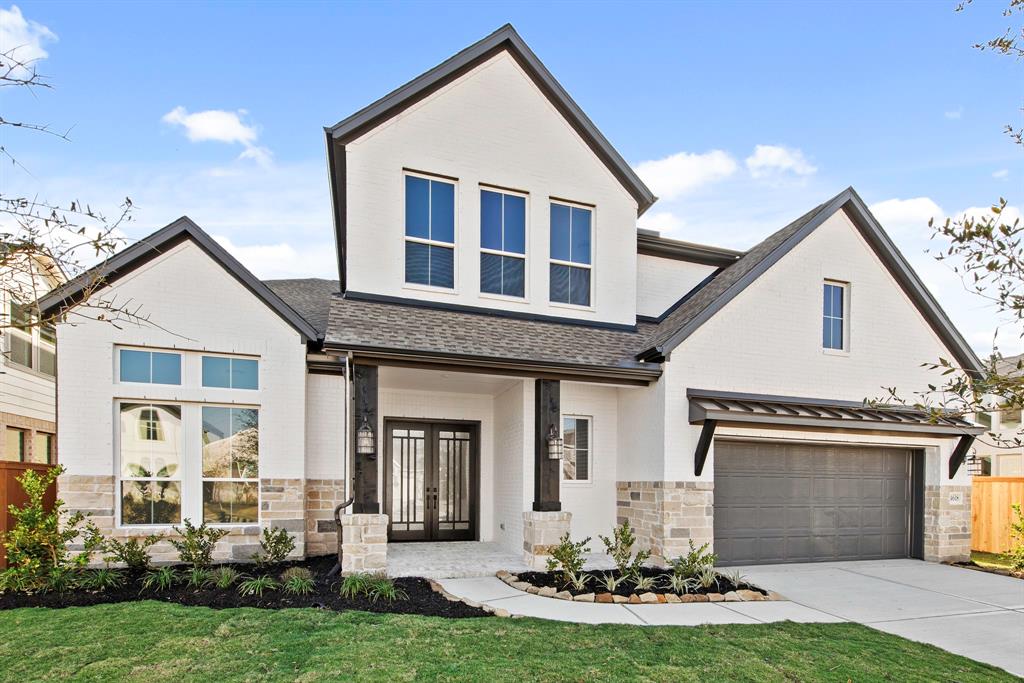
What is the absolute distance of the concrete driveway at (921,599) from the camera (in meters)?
6.44

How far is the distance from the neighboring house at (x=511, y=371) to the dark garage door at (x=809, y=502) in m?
0.04

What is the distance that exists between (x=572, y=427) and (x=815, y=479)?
4562 millimetres

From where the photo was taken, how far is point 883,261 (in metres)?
11.3

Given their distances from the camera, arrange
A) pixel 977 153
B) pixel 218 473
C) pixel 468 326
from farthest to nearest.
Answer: pixel 468 326
pixel 218 473
pixel 977 153

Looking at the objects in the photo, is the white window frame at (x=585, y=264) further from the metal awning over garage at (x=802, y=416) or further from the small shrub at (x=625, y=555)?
the small shrub at (x=625, y=555)

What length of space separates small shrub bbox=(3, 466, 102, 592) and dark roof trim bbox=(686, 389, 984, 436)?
914 centimetres

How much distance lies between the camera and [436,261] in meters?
10.1

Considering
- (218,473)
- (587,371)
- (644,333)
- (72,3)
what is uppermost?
(72,3)

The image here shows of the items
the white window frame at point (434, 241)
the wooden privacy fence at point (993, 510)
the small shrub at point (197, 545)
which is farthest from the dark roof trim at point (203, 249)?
the wooden privacy fence at point (993, 510)

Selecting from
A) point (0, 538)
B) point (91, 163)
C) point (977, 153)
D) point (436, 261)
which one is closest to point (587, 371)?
point (436, 261)

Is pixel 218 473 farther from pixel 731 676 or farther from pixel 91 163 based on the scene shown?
pixel 731 676

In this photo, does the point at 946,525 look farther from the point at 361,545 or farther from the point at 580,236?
the point at 361,545

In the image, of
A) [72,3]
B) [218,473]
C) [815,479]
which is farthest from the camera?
[815,479]

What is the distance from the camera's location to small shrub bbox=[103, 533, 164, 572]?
7855 mm
